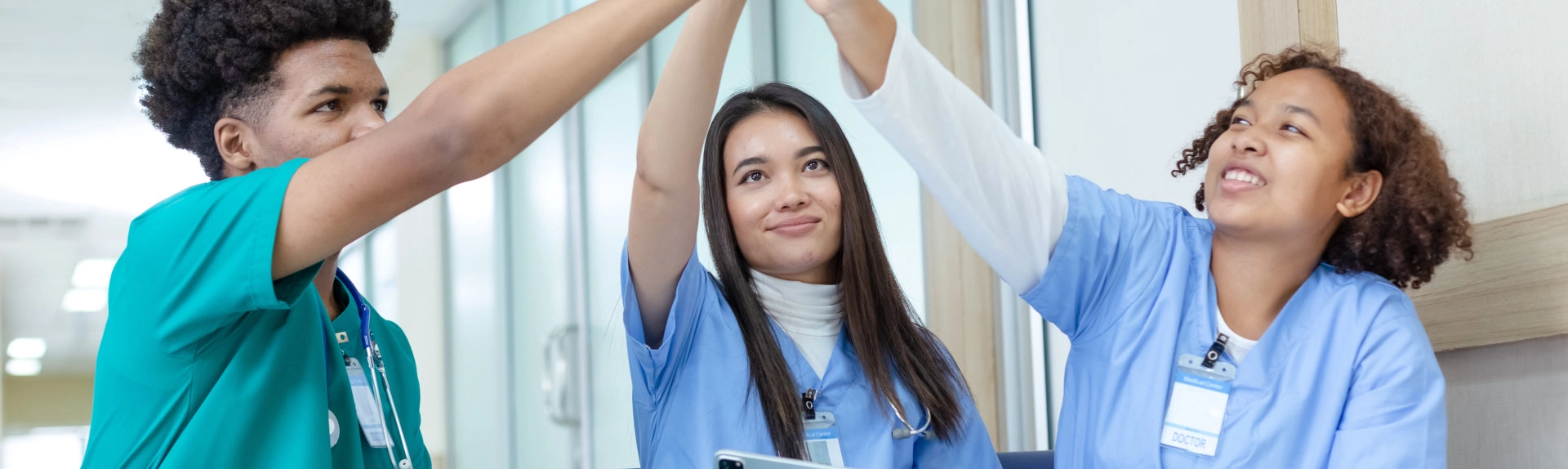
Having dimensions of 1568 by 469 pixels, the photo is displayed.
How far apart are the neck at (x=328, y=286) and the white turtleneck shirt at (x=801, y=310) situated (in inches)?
24.4

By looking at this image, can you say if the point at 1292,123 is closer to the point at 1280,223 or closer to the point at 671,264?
the point at 1280,223

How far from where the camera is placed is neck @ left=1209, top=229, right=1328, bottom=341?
61.7 inches

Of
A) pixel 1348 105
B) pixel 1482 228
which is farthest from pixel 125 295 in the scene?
pixel 1482 228

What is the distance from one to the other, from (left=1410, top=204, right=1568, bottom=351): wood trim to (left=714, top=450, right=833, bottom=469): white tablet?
1302 millimetres

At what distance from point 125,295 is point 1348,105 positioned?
60.4 inches

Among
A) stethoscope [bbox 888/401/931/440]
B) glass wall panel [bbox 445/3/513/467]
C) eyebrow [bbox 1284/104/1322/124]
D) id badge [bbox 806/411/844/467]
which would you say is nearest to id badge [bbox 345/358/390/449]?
id badge [bbox 806/411/844/467]

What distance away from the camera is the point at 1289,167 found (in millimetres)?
1523

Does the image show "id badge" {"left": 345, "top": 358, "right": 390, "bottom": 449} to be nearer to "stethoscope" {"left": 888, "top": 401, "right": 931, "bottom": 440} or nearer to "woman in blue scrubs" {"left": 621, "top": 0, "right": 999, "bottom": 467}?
"woman in blue scrubs" {"left": 621, "top": 0, "right": 999, "bottom": 467}

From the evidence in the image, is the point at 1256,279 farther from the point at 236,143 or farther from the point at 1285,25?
the point at 236,143

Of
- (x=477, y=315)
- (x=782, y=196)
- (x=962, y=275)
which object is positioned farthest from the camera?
(x=477, y=315)

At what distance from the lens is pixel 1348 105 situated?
1.59 m

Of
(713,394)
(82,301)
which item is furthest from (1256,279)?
(82,301)

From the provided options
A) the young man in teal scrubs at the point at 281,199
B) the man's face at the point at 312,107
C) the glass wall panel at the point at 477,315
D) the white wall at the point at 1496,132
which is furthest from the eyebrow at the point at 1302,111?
the glass wall panel at the point at 477,315

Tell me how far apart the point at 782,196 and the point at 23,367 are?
2435 mm
